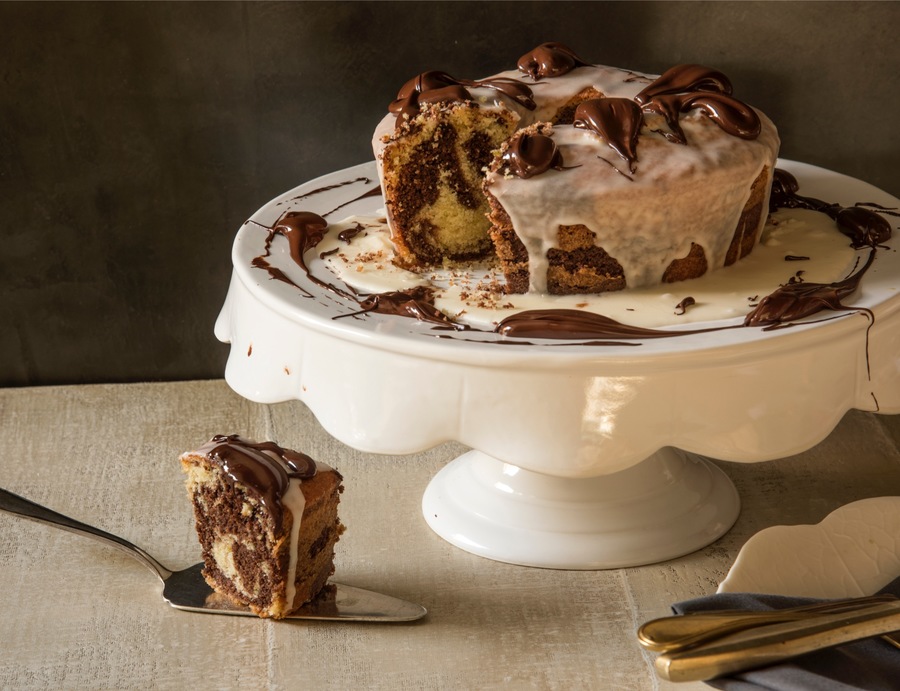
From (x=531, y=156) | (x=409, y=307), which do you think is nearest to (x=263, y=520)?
(x=409, y=307)

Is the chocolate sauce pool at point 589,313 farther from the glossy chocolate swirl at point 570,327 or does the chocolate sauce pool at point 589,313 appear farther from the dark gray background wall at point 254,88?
the dark gray background wall at point 254,88

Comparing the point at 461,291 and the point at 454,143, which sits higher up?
the point at 454,143

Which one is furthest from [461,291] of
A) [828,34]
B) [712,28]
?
[828,34]

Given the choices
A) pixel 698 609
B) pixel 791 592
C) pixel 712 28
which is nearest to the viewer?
pixel 698 609

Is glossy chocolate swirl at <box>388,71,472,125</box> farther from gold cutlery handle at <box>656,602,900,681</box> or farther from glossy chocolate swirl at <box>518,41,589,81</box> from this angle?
gold cutlery handle at <box>656,602,900,681</box>

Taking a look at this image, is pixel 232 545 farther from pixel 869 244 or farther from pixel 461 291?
pixel 869 244

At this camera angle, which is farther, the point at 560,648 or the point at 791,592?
the point at 560,648

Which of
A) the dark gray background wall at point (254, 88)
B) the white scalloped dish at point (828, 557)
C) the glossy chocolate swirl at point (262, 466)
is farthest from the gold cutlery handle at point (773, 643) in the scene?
the dark gray background wall at point (254, 88)
